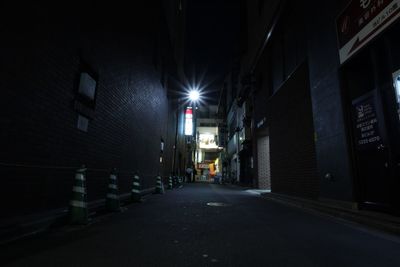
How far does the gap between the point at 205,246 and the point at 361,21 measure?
576cm

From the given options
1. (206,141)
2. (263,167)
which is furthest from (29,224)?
(206,141)

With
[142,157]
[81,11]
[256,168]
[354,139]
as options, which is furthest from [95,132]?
[256,168]

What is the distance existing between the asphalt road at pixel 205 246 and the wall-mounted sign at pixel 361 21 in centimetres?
390

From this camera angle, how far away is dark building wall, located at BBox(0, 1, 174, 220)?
338 cm

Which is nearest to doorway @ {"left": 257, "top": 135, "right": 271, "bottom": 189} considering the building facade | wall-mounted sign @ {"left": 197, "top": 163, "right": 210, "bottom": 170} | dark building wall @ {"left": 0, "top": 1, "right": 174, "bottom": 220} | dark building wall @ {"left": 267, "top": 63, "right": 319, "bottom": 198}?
dark building wall @ {"left": 267, "top": 63, "right": 319, "bottom": 198}

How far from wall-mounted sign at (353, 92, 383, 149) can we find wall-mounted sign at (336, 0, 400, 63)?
3.83ft

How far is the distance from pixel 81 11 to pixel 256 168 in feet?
46.3

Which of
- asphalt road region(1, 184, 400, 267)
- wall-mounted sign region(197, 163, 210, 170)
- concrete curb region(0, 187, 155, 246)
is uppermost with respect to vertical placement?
wall-mounted sign region(197, 163, 210, 170)

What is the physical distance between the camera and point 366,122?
532 centimetres

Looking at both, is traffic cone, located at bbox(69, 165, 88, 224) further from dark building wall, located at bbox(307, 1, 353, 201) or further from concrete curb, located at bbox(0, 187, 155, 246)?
dark building wall, located at bbox(307, 1, 353, 201)

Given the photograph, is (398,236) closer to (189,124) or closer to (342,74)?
(342,74)

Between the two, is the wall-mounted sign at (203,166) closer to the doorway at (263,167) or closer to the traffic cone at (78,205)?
the doorway at (263,167)

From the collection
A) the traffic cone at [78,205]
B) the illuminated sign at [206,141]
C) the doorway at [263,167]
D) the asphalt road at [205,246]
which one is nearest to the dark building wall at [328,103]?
the asphalt road at [205,246]

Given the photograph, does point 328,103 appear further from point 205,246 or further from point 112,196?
point 112,196
